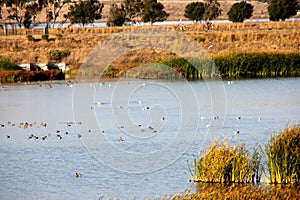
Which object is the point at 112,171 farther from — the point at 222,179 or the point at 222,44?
the point at 222,44

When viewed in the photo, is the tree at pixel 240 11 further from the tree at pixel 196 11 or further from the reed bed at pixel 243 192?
the reed bed at pixel 243 192

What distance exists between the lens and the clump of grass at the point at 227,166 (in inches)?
768

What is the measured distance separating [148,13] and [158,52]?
33.1 metres

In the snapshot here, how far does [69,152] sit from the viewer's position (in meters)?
26.2

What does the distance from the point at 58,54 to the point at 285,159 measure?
46035 millimetres

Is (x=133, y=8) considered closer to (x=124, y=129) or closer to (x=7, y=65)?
(x=7, y=65)

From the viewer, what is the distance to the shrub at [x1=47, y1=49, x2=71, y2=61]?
209 feet

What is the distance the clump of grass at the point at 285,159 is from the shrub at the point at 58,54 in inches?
1789

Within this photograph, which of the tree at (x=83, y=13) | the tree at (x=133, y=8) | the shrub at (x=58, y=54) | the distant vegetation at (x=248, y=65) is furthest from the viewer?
the tree at (x=133, y=8)

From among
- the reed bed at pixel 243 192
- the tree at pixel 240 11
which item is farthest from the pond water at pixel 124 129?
the tree at pixel 240 11

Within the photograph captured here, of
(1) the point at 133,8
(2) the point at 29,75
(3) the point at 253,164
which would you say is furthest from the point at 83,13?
(3) the point at 253,164

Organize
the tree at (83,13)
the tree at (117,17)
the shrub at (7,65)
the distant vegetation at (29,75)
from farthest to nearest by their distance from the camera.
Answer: the tree at (117,17), the tree at (83,13), the shrub at (7,65), the distant vegetation at (29,75)

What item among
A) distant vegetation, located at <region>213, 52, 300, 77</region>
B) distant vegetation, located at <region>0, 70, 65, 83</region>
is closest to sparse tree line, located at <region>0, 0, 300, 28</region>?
distant vegetation, located at <region>0, 70, 65, 83</region>

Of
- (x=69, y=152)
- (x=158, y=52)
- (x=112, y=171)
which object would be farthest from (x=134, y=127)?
(x=158, y=52)
